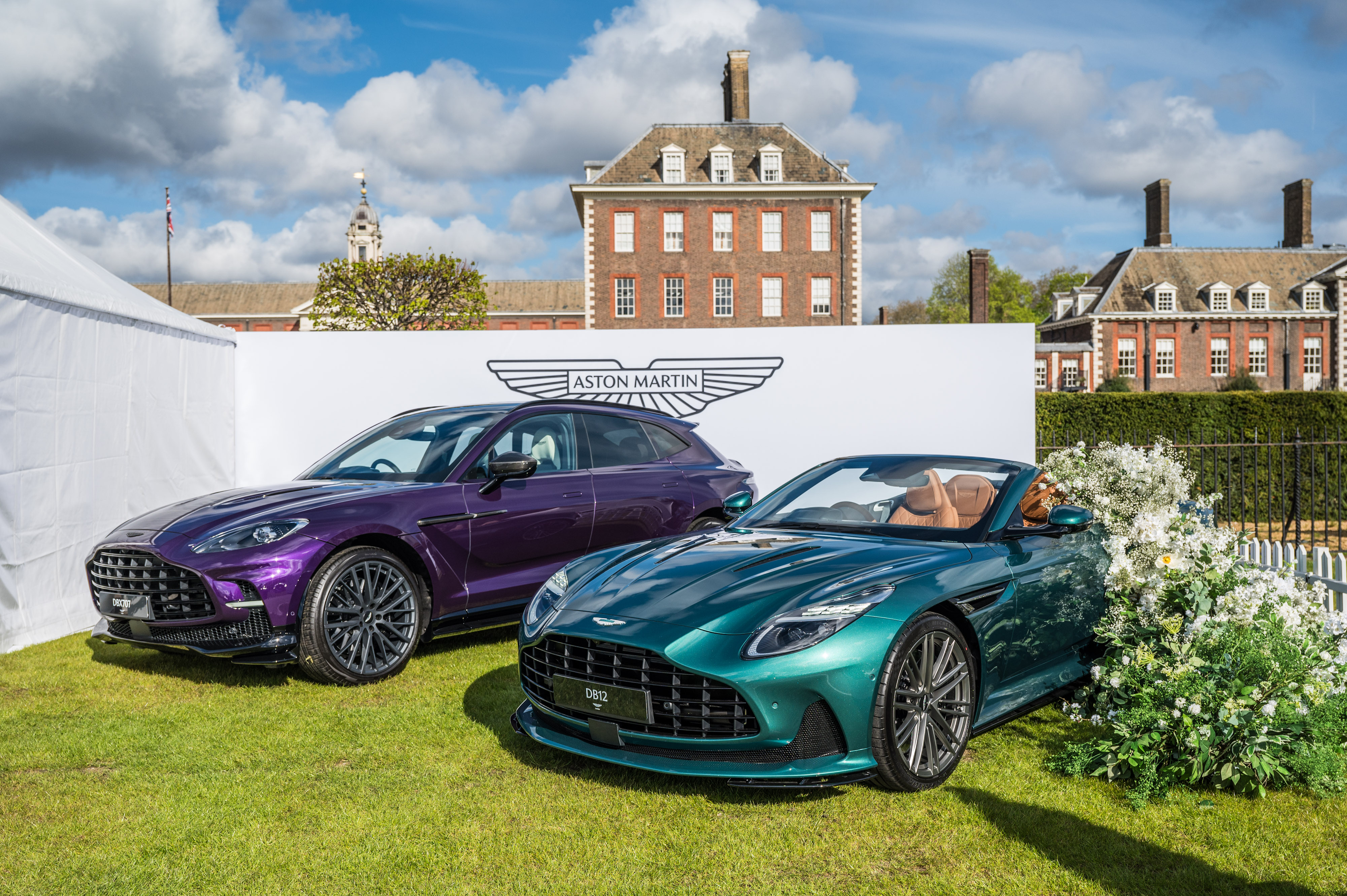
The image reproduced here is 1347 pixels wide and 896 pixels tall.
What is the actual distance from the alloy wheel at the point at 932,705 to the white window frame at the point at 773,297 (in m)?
42.5

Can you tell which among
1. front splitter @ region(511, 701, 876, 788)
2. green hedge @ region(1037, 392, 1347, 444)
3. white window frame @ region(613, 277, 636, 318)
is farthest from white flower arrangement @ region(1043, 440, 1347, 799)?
white window frame @ region(613, 277, 636, 318)

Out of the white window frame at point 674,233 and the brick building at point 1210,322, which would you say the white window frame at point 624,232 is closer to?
the white window frame at point 674,233

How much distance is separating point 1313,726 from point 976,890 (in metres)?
1.85

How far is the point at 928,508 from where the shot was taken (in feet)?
15.7

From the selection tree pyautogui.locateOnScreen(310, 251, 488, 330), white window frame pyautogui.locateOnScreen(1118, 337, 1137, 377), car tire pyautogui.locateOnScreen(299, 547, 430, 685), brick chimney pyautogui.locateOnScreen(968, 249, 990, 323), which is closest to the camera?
car tire pyautogui.locateOnScreen(299, 547, 430, 685)

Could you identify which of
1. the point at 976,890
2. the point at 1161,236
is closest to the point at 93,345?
the point at 976,890

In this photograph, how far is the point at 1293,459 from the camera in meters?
16.0

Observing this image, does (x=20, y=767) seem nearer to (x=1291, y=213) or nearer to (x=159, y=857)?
(x=159, y=857)

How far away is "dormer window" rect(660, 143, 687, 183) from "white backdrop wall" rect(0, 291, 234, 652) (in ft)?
123

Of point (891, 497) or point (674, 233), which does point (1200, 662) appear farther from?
point (674, 233)

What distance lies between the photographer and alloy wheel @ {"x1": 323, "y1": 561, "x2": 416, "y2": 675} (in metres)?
5.36

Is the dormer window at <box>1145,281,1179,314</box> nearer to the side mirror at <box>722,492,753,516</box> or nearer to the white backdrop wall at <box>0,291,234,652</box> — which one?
the white backdrop wall at <box>0,291,234,652</box>

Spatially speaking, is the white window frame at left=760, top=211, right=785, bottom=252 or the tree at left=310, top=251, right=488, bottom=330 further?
the white window frame at left=760, top=211, right=785, bottom=252

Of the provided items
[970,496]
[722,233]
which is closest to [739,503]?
[970,496]
